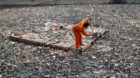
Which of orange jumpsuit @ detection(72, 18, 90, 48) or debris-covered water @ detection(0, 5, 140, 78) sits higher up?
orange jumpsuit @ detection(72, 18, 90, 48)

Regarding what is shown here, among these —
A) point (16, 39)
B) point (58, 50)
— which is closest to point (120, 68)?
point (58, 50)

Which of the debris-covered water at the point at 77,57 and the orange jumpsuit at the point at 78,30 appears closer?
the debris-covered water at the point at 77,57

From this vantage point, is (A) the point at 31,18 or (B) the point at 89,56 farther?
(A) the point at 31,18

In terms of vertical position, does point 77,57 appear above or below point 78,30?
below

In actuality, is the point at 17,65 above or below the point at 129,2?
below

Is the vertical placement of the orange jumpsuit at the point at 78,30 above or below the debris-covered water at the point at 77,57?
above

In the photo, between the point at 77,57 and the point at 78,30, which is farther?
the point at 77,57

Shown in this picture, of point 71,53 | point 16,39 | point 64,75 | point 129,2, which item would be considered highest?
point 129,2

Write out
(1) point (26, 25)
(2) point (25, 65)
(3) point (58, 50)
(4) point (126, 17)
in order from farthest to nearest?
(4) point (126, 17)
(1) point (26, 25)
(3) point (58, 50)
(2) point (25, 65)

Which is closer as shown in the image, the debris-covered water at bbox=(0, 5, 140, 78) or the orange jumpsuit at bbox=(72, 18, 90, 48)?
the debris-covered water at bbox=(0, 5, 140, 78)

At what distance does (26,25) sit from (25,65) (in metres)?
4.21

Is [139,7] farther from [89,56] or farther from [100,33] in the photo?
[89,56]

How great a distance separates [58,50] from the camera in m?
5.77

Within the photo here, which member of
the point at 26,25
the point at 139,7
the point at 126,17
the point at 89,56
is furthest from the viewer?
the point at 139,7
